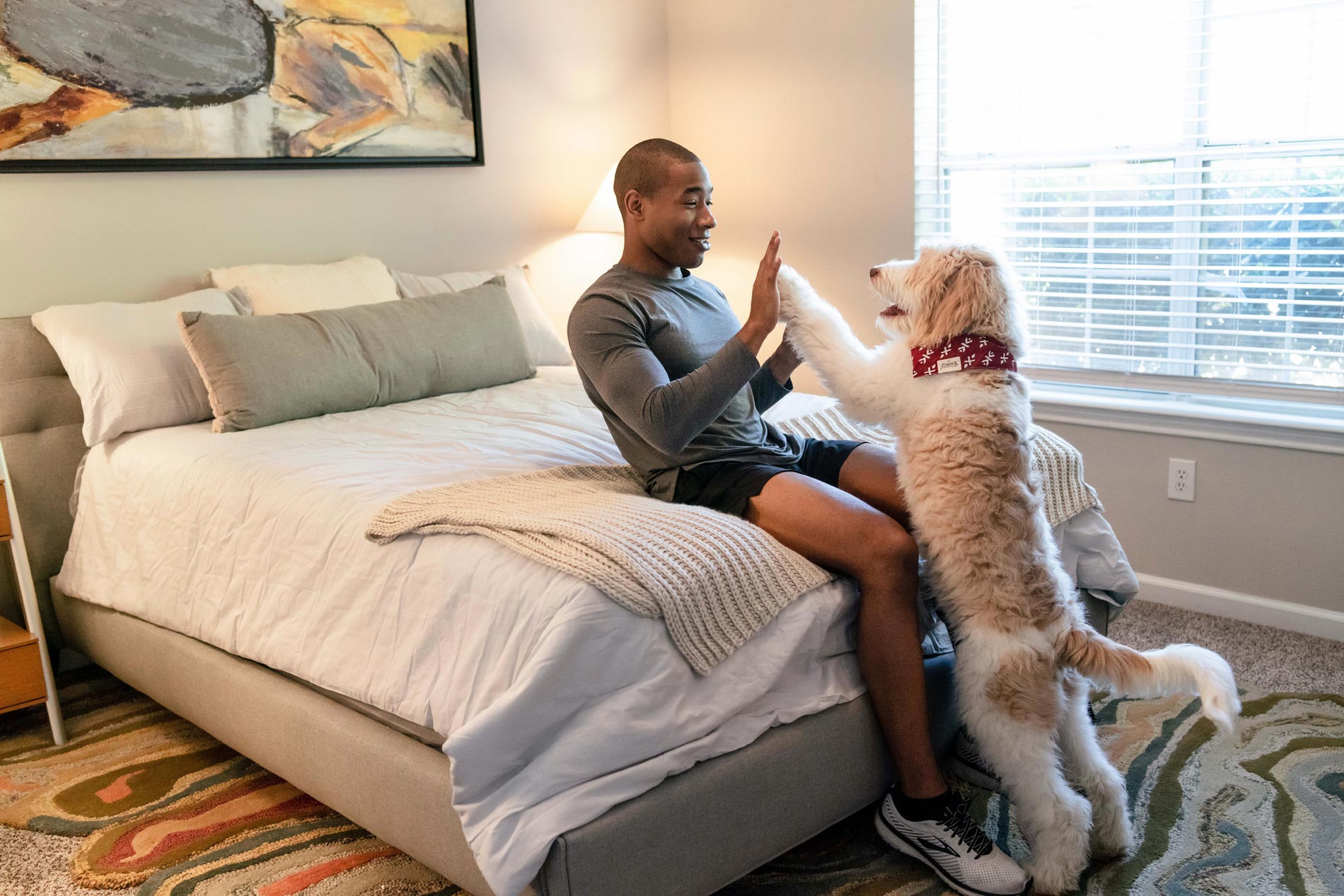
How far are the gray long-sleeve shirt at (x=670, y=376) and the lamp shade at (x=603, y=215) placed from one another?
169cm

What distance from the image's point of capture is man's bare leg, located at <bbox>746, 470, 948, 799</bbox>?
171cm

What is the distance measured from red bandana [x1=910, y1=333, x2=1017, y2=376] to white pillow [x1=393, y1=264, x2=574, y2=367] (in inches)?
65.4

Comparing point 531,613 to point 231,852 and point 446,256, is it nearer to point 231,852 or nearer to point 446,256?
point 231,852

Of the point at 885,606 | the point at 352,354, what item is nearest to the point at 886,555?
the point at 885,606

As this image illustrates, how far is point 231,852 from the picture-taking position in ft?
6.44

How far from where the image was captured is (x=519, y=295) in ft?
11.3

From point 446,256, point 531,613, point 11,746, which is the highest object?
point 446,256

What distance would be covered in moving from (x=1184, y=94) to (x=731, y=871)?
246cm

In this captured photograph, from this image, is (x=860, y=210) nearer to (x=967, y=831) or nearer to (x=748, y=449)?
(x=748, y=449)

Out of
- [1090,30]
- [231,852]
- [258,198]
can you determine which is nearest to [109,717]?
[231,852]

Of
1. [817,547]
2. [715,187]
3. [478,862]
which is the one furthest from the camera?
[715,187]

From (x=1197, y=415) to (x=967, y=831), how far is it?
1702 mm

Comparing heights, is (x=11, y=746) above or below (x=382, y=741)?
below

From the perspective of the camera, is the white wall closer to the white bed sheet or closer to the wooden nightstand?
the white bed sheet
